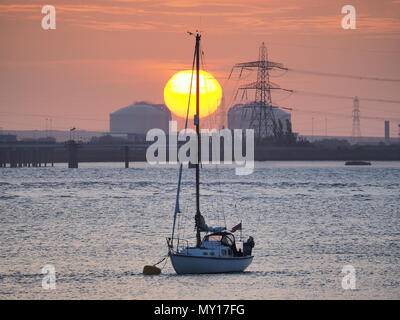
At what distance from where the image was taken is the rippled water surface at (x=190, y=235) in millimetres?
41344

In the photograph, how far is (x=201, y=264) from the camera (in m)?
44.2

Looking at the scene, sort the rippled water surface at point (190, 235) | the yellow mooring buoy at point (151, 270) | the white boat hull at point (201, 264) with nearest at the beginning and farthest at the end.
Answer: the rippled water surface at point (190, 235), the white boat hull at point (201, 264), the yellow mooring buoy at point (151, 270)

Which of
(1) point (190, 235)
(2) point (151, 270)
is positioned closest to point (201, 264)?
(2) point (151, 270)

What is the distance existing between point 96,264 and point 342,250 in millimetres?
14698

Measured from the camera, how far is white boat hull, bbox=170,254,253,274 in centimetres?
4419

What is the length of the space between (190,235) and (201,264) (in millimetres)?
18231

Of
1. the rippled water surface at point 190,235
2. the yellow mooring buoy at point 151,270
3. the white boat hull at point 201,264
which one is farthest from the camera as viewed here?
the yellow mooring buoy at point 151,270

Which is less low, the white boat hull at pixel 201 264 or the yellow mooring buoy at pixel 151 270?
the white boat hull at pixel 201 264

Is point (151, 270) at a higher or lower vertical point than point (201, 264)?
lower

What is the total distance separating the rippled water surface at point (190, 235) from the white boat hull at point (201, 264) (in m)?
0.38

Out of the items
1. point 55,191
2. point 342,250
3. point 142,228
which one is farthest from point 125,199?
point 342,250

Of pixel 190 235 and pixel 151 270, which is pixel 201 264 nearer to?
pixel 151 270

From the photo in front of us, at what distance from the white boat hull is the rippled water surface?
0.38m

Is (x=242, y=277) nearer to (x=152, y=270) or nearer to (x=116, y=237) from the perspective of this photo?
(x=152, y=270)
